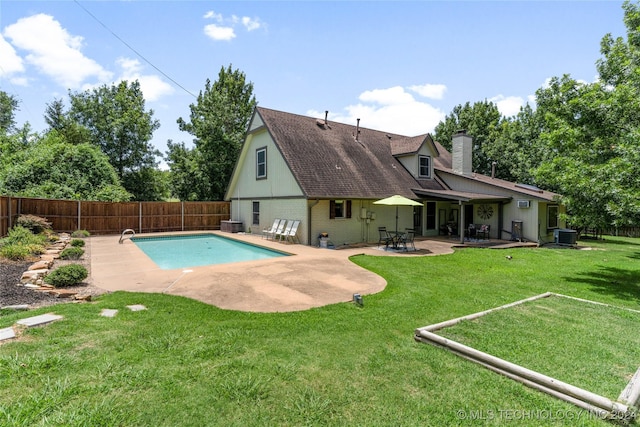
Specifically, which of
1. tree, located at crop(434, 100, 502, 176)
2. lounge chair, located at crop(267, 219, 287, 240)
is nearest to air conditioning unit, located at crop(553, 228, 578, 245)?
tree, located at crop(434, 100, 502, 176)

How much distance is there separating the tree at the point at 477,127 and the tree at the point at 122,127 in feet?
96.2

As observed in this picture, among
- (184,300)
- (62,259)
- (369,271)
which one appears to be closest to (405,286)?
(369,271)

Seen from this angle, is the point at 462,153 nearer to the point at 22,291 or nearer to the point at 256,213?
the point at 256,213

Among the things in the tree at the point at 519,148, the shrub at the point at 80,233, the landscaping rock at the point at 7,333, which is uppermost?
the tree at the point at 519,148

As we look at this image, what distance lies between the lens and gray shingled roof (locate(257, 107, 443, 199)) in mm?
14703

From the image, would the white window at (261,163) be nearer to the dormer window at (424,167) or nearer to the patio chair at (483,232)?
the dormer window at (424,167)

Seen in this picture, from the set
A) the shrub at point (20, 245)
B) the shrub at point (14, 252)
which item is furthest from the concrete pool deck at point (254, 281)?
the shrub at point (14, 252)

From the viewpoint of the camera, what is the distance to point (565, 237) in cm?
1569

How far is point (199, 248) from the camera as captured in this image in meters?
15.4

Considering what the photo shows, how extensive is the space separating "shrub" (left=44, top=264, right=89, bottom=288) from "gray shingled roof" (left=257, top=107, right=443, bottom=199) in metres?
8.45

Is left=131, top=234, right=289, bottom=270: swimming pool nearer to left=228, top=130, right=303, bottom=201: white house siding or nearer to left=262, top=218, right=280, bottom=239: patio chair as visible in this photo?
left=262, top=218, right=280, bottom=239: patio chair

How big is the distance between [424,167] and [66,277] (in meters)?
17.9

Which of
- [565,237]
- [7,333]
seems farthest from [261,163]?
[565,237]

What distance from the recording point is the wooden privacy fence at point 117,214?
15492 millimetres
